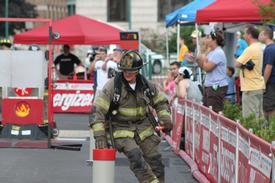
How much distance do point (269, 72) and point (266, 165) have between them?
6.86 metres

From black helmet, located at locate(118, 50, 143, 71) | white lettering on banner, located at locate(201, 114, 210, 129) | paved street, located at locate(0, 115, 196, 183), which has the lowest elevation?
paved street, located at locate(0, 115, 196, 183)

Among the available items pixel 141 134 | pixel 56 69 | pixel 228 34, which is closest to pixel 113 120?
pixel 141 134

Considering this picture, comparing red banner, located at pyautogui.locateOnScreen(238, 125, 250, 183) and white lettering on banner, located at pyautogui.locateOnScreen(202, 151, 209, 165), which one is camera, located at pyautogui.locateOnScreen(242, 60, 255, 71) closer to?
white lettering on banner, located at pyautogui.locateOnScreen(202, 151, 209, 165)

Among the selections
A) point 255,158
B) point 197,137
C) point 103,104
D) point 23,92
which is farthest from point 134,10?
point 255,158

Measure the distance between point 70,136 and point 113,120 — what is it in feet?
29.5

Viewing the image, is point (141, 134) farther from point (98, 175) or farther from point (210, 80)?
point (210, 80)

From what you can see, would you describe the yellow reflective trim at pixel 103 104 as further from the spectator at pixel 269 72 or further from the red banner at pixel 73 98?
the red banner at pixel 73 98

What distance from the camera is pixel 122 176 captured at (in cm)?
1230

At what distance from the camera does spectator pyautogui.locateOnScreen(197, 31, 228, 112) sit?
14.7 metres

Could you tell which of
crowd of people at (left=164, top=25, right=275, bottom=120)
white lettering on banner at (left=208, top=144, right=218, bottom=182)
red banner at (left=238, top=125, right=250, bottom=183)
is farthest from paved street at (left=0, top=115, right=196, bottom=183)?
red banner at (left=238, top=125, right=250, bottom=183)

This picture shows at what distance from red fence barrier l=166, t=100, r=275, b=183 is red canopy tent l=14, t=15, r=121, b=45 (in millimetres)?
8316

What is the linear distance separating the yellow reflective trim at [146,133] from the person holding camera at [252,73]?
15.8 ft

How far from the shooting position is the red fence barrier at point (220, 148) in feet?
24.6

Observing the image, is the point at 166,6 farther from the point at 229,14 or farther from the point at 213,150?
the point at 213,150
